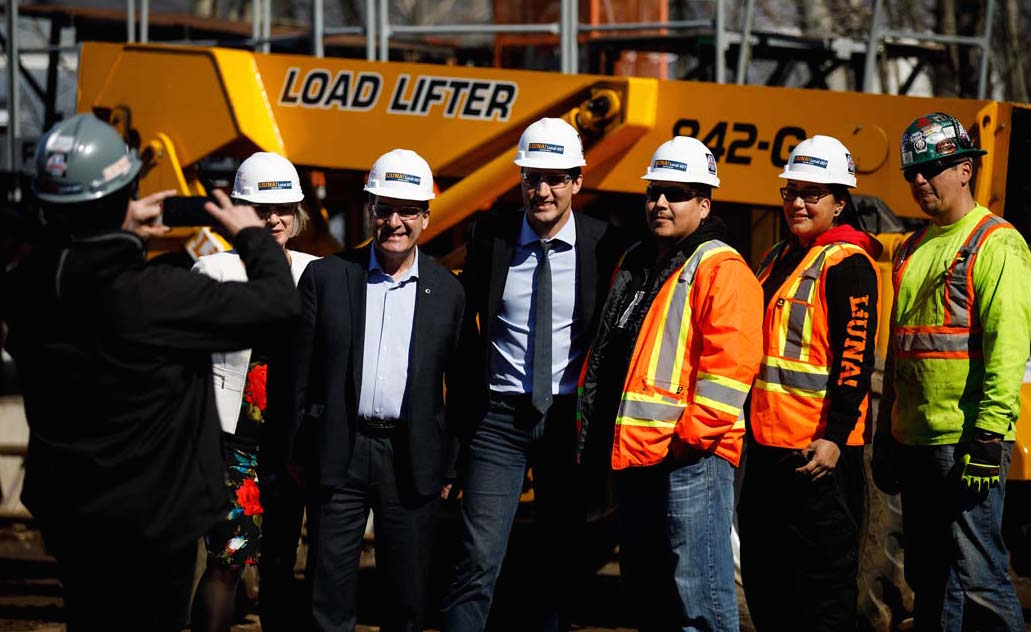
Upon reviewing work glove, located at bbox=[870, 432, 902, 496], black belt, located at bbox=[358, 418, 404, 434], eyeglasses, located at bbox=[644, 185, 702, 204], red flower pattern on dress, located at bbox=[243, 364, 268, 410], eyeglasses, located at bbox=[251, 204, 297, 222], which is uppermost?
eyeglasses, located at bbox=[644, 185, 702, 204]

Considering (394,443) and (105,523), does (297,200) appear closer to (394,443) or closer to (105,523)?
(394,443)

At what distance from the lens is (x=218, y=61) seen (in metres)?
7.03

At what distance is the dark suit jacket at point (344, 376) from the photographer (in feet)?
15.3

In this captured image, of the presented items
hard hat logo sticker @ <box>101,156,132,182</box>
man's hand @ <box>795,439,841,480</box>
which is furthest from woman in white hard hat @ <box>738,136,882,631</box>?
hard hat logo sticker @ <box>101,156,132,182</box>

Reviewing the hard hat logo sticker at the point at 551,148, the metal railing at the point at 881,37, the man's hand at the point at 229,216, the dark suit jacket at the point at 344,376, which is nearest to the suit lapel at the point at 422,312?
the dark suit jacket at the point at 344,376

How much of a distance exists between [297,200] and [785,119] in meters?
2.52

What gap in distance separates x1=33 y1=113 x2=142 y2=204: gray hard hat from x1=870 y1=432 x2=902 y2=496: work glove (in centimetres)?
287

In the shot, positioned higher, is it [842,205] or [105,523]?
[842,205]

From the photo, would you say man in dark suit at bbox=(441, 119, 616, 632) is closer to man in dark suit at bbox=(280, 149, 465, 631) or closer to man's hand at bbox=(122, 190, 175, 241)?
man in dark suit at bbox=(280, 149, 465, 631)

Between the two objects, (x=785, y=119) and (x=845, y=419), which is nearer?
(x=845, y=419)

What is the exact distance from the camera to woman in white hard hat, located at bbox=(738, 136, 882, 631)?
15.4 ft

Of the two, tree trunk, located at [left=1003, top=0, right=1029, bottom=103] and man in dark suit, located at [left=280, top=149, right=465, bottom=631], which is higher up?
tree trunk, located at [left=1003, top=0, right=1029, bottom=103]

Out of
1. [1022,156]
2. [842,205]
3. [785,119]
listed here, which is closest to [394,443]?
[842,205]

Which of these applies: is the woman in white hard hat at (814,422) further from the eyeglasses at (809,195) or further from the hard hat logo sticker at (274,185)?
the hard hat logo sticker at (274,185)
